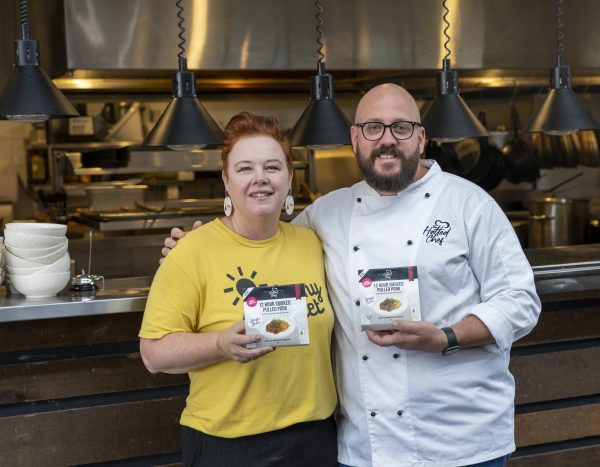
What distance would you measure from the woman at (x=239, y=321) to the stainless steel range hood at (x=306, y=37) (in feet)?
9.06

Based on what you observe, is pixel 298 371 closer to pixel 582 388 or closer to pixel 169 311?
pixel 169 311

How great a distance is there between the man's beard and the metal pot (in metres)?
4.77

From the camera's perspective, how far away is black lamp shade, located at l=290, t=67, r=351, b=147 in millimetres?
3846

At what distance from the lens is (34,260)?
3.09m

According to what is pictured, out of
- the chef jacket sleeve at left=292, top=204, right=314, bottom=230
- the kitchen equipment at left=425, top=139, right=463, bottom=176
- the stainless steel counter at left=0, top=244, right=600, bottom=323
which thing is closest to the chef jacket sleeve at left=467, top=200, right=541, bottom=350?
the chef jacket sleeve at left=292, top=204, right=314, bottom=230

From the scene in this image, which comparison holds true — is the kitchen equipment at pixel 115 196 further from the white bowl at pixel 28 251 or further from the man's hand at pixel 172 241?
the man's hand at pixel 172 241

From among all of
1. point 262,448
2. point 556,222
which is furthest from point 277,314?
point 556,222

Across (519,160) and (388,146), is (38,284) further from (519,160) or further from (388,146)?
(519,160)

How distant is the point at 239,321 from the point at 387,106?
0.75 m

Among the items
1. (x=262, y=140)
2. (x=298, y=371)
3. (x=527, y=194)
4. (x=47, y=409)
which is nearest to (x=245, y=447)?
(x=298, y=371)

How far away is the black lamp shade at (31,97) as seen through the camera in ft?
10.5

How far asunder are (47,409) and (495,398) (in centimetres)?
155

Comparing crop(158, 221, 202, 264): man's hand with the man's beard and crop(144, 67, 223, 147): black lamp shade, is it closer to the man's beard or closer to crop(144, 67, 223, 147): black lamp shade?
the man's beard

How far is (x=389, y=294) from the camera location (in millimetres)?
2414
